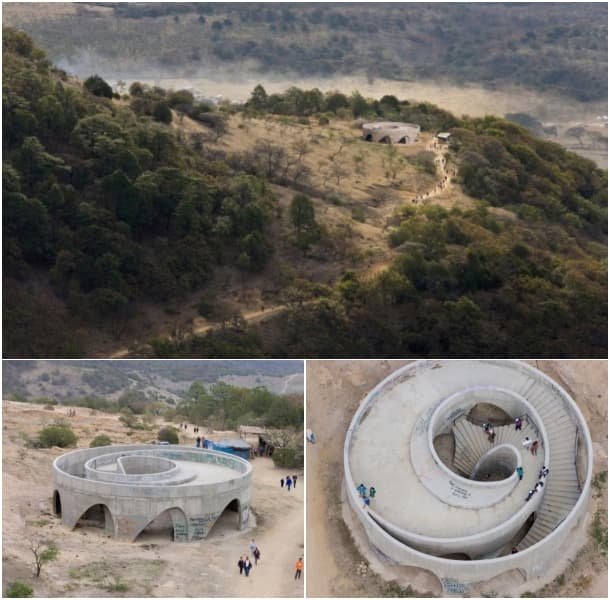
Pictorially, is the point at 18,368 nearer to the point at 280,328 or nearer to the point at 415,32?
the point at 280,328

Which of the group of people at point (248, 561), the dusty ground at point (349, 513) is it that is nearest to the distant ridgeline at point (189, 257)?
the dusty ground at point (349, 513)

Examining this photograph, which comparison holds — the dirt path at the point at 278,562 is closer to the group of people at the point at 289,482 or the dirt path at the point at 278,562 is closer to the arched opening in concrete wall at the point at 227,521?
the arched opening in concrete wall at the point at 227,521

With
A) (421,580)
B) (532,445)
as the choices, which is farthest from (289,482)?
(421,580)

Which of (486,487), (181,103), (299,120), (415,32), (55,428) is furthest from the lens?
(415,32)

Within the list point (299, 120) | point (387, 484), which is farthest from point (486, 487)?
point (299, 120)

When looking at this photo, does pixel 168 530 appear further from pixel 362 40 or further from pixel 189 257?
pixel 362 40

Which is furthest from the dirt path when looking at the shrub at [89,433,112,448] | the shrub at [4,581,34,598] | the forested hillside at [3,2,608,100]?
the forested hillside at [3,2,608,100]
